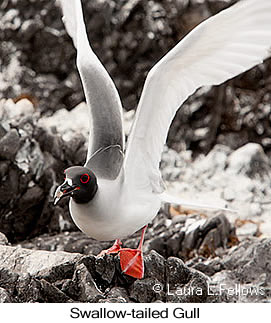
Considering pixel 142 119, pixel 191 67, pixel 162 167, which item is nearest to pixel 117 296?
pixel 142 119

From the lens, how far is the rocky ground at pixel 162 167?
9.61ft

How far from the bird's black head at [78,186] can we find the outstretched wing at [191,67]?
35 centimetres

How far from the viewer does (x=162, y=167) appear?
21.0 feet

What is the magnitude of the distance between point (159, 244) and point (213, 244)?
37 cm

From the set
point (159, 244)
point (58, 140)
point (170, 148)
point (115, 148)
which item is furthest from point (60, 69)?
point (115, 148)

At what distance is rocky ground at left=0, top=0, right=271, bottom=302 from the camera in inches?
115

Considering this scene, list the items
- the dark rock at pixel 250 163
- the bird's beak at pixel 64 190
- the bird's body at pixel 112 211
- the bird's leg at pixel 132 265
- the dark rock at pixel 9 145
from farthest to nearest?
the dark rock at pixel 250 163 < the dark rock at pixel 9 145 < the bird's leg at pixel 132 265 < the bird's body at pixel 112 211 < the bird's beak at pixel 64 190

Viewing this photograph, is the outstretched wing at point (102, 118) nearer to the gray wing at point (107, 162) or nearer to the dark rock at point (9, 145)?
the gray wing at point (107, 162)

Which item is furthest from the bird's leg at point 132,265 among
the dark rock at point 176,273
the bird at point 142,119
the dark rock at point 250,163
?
the dark rock at point 250,163

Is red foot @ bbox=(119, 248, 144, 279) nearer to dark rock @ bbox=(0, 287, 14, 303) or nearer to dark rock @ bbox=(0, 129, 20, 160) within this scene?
dark rock @ bbox=(0, 287, 14, 303)

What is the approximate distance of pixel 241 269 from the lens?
3.92 metres

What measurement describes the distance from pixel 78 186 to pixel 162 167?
380 centimetres

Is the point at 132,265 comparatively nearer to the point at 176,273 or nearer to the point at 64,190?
the point at 176,273

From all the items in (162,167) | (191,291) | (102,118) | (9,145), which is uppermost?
(102,118)
